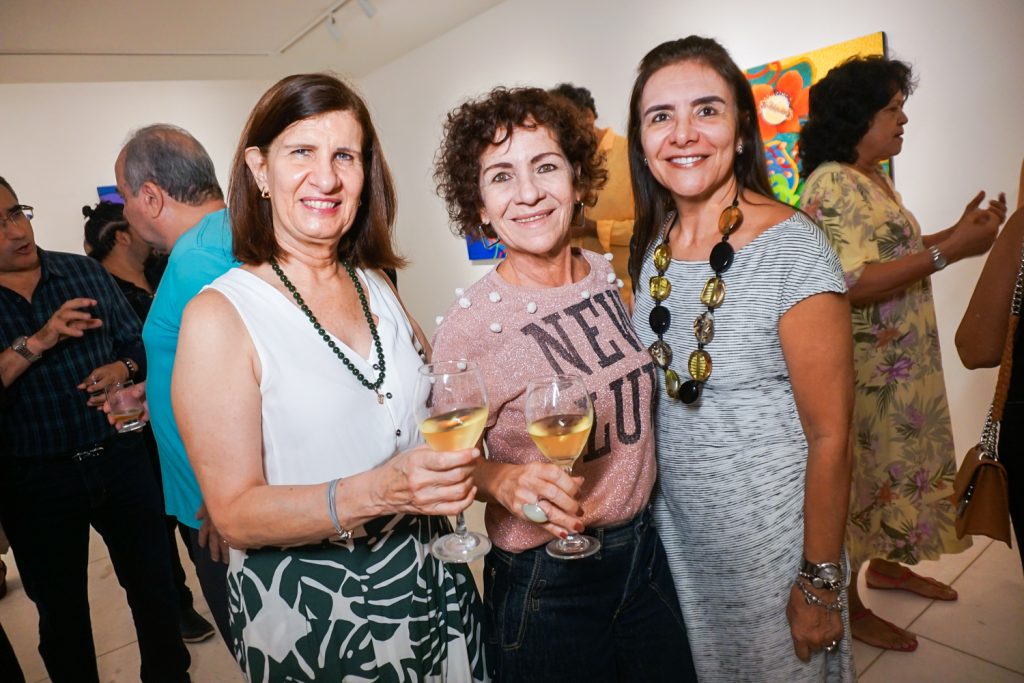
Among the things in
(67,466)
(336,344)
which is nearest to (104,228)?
(67,466)

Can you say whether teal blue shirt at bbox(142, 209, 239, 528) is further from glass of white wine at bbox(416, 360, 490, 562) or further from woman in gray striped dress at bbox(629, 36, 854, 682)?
woman in gray striped dress at bbox(629, 36, 854, 682)

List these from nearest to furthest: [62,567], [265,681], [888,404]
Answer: [265,681] → [62,567] → [888,404]

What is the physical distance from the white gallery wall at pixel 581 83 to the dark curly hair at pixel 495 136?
2607 millimetres

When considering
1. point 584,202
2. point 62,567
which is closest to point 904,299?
point 584,202

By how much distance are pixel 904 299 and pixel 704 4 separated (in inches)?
102

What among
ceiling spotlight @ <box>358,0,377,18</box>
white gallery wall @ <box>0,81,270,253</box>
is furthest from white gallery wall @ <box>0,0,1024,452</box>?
ceiling spotlight @ <box>358,0,377,18</box>

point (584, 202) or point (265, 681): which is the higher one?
point (584, 202)

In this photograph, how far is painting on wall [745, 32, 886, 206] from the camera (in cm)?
350

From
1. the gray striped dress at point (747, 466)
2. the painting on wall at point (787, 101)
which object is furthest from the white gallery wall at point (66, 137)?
the gray striped dress at point (747, 466)

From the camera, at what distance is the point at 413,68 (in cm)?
706

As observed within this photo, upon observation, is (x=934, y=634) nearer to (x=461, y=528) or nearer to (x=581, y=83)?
(x=461, y=528)

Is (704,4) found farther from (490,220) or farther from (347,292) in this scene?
(347,292)

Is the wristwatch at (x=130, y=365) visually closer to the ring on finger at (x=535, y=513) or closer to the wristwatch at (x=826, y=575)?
the ring on finger at (x=535, y=513)

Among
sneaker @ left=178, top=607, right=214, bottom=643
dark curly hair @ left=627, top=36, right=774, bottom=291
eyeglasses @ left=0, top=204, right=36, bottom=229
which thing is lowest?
sneaker @ left=178, top=607, right=214, bottom=643
